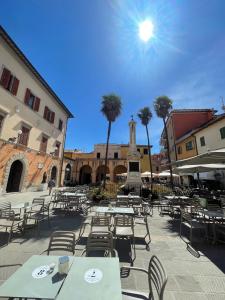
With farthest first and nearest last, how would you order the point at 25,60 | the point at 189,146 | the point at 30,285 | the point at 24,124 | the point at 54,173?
the point at 189,146
the point at 54,173
the point at 24,124
the point at 25,60
the point at 30,285

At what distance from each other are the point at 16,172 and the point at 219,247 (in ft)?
57.2

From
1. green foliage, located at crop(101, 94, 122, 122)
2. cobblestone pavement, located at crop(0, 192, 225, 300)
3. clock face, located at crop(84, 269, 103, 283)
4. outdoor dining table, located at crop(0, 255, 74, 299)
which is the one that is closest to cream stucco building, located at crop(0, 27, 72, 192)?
green foliage, located at crop(101, 94, 122, 122)

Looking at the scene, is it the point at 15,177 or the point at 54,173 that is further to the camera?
the point at 54,173

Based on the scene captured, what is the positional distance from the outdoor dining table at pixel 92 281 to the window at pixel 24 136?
52.4ft

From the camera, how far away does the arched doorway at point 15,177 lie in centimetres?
1600

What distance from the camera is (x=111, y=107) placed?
18109 millimetres

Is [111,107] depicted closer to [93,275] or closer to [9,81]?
[9,81]

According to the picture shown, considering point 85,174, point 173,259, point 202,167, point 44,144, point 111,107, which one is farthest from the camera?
point 85,174

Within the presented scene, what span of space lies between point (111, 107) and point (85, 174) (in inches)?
862

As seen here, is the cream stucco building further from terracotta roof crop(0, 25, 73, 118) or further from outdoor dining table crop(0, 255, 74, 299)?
outdoor dining table crop(0, 255, 74, 299)

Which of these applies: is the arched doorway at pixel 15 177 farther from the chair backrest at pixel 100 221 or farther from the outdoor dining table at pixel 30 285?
the outdoor dining table at pixel 30 285

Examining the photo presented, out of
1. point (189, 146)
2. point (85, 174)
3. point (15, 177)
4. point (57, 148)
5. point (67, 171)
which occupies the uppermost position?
point (189, 146)

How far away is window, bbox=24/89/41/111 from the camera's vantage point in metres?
16.3

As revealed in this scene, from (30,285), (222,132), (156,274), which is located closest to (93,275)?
(30,285)
